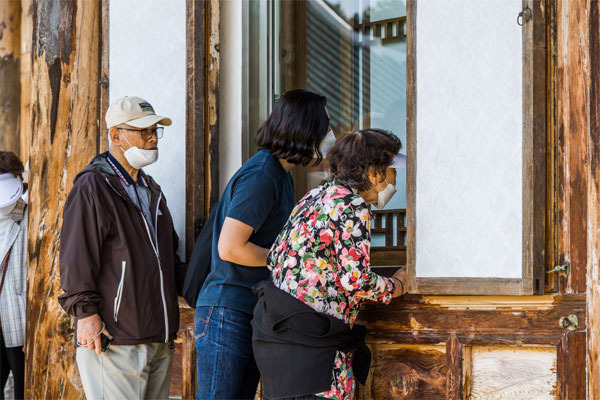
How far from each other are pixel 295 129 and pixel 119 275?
0.96 meters

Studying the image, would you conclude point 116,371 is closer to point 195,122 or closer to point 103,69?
point 195,122

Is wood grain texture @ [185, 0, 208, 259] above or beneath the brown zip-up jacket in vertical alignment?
above

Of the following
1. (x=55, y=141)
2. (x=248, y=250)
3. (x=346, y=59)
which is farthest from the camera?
(x=346, y=59)

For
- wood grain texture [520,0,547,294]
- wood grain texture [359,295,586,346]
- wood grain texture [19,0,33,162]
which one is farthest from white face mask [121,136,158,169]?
wood grain texture [19,0,33,162]

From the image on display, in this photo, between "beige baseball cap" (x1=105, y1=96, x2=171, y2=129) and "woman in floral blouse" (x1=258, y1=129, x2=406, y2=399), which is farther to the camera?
"beige baseball cap" (x1=105, y1=96, x2=171, y2=129)

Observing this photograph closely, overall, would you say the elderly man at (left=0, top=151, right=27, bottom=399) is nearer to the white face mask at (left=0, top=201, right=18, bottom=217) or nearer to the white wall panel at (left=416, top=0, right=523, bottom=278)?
the white face mask at (left=0, top=201, right=18, bottom=217)

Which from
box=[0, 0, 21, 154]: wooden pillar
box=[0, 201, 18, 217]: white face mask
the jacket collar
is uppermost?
box=[0, 0, 21, 154]: wooden pillar

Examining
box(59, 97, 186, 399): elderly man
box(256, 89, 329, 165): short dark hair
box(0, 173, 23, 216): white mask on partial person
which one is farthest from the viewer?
box(0, 173, 23, 216): white mask on partial person

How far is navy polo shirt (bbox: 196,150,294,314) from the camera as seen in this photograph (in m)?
2.90

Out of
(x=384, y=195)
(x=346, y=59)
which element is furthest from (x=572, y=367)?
(x=346, y=59)

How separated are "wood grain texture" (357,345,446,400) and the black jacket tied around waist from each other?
2.22 feet

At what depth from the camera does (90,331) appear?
307cm

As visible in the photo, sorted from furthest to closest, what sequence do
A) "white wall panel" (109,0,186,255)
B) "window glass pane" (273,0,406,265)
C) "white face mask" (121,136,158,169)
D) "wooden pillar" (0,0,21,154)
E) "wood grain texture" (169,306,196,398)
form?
"wooden pillar" (0,0,21,154), "window glass pane" (273,0,406,265), "white wall panel" (109,0,186,255), "wood grain texture" (169,306,196,398), "white face mask" (121,136,158,169)

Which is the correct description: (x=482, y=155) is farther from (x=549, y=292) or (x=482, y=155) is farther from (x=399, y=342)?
(x=399, y=342)
